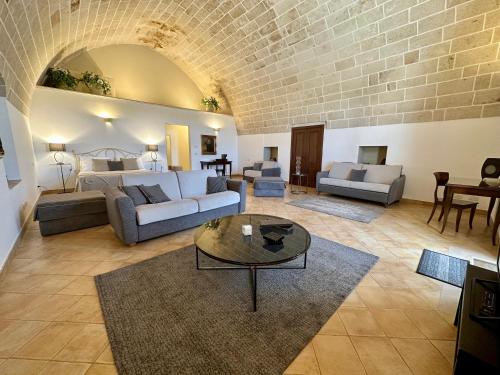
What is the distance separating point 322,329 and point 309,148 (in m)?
6.08

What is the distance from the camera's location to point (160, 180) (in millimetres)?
3314

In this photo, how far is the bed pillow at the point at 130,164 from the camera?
5.67 metres

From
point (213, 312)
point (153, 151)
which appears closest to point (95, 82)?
point (153, 151)

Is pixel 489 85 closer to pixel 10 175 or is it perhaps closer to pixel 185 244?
pixel 185 244

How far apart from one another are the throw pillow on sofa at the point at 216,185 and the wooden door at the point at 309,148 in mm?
4047

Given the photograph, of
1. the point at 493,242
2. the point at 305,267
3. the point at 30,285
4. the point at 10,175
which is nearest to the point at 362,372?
the point at 305,267

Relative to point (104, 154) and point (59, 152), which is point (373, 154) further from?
point (59, 152)

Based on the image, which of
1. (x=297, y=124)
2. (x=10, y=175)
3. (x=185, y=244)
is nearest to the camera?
(x=185, y=244)

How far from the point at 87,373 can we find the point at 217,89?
836 centimetres

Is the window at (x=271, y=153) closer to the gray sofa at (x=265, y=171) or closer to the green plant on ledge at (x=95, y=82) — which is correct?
the gray sofa at (x=265, y=171)

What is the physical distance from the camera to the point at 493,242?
2.83 metres

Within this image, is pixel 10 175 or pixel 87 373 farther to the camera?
pixel 10 175

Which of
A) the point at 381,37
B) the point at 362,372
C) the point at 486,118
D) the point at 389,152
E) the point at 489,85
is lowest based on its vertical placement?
Answer: the point at 362,372

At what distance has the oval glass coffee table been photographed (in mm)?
1627
